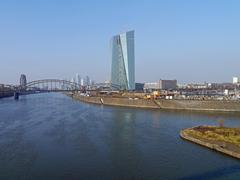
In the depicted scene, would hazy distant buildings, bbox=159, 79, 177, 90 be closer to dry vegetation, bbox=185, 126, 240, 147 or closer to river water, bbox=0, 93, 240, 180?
river water, bbox=0, 93, 240, 180

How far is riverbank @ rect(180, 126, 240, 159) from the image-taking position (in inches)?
541

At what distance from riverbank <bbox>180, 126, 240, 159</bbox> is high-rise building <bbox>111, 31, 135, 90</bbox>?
2568 inches

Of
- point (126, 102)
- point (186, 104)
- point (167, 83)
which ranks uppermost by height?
point (167, 83)

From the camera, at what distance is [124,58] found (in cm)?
8394

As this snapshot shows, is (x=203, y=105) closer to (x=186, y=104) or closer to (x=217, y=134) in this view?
(x=186, y=104)

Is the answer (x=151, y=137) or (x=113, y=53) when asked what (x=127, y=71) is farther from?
(x=151, y=137)

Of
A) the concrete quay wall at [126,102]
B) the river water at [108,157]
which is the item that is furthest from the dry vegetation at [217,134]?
the concrete quay wall at [126,102]

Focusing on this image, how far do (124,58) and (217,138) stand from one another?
225ft

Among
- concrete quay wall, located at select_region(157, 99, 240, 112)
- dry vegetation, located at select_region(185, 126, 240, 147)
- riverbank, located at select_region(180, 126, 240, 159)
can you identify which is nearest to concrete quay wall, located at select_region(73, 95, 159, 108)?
concrete quay wall, located at select_region(157, 99, 240, 112)

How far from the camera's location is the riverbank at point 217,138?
13752mm

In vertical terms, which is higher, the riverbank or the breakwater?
the breakwater

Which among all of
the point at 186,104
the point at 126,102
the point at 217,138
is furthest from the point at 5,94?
the point at 217,138

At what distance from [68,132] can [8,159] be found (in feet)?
23.5

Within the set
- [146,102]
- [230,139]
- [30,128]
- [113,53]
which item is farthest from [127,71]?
[230,139]
